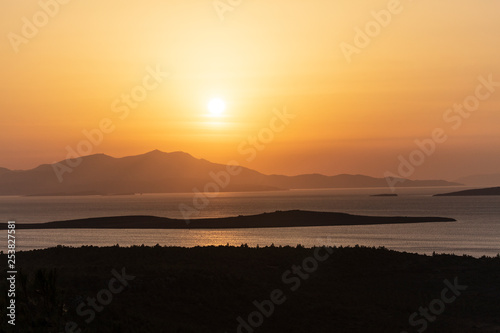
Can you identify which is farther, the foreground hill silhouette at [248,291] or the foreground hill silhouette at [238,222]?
the foreground hill silhouette at [238,222]

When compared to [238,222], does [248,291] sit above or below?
below

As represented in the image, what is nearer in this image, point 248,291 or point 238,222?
point 248,291

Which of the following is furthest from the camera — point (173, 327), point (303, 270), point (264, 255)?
point (264, 255)

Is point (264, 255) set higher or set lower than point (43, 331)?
higher

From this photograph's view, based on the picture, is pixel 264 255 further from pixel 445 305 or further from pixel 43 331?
pixel 43 331

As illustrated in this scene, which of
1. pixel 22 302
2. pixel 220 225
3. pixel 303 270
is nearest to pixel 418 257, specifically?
pixel 303 270

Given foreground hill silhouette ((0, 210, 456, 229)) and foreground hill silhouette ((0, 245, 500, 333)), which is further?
foreground hill silhouette ((0, 210, 456, 229))

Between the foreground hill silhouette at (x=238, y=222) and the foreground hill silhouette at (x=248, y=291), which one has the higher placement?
the foreground hill silhouette at (x=238, y=222)

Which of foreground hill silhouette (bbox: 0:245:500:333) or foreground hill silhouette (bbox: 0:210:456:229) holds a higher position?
foreground hill silhouette (bbox: 0:210:456:229)
